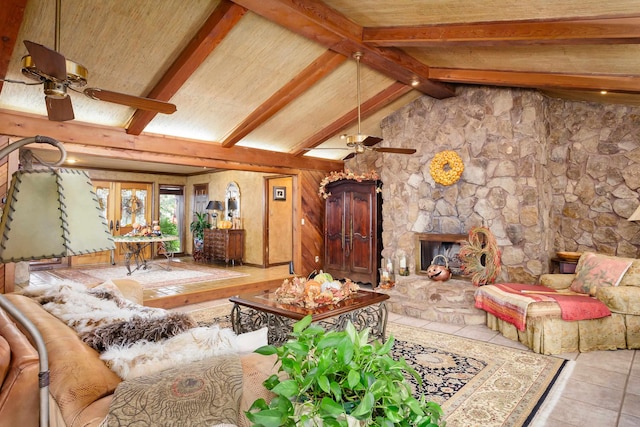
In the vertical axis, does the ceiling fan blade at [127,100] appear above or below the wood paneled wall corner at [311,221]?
above

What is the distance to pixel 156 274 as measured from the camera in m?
7.46

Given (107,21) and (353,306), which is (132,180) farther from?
(353,306)

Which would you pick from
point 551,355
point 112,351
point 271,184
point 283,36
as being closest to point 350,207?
point 271,184

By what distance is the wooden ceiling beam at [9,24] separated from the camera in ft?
8.56

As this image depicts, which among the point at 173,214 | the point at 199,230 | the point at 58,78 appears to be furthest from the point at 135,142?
the point at 173,214

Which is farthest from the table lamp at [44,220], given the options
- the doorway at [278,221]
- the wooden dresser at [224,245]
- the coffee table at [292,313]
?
the wooden dresser at [224,245]

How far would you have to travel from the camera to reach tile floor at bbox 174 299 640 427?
2359mm

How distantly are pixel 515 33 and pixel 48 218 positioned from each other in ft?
A: 12.2

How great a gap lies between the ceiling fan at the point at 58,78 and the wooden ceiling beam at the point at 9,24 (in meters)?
0.24

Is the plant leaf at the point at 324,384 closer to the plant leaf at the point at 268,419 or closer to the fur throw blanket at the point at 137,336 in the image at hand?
the plant leaf at the point at 268,419

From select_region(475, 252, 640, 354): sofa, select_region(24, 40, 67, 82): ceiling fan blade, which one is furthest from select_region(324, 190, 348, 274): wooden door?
select_region(24, 40, 67, 82): ceiling fan blade

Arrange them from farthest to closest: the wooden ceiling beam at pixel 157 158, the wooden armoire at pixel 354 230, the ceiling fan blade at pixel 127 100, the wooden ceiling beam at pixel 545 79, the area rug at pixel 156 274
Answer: the area rug at pixel 156 274 → the wooden armoire at pixel 354 230 → the wooden ceiling beam at pixel 157 158 → the wooden ceiling beam at pixel 545 79 → the ceiling fan blade at pixel 127 100

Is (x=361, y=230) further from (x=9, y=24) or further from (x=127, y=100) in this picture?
(x=9, y=24)

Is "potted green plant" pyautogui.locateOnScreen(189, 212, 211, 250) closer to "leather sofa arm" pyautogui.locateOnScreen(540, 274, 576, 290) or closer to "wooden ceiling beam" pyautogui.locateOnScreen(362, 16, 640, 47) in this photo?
"wooden ceiling beam" pyautogui.locateOnScreen(362, 16, 640, 47)
